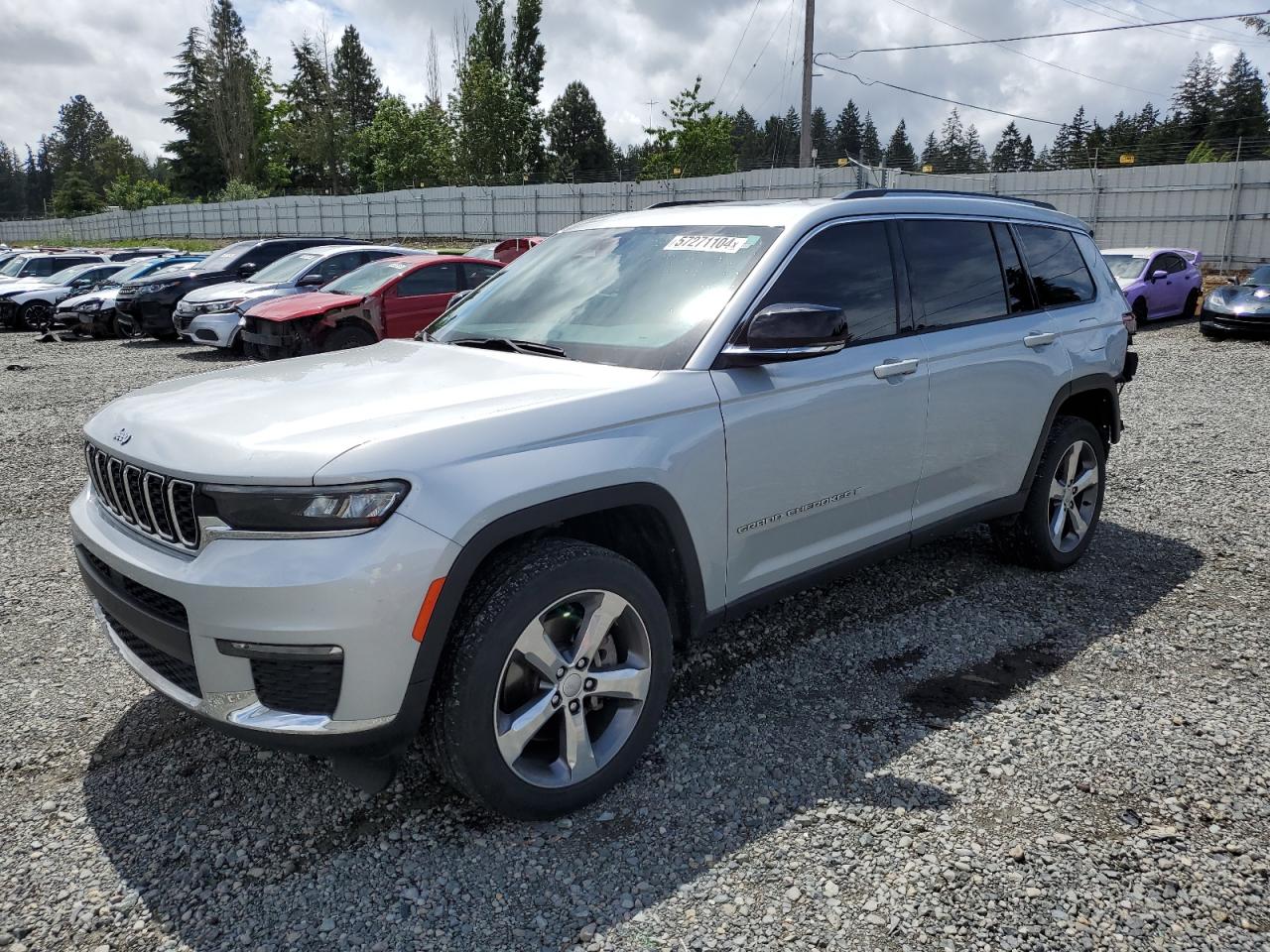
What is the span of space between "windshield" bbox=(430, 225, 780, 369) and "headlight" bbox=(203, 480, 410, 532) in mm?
1066

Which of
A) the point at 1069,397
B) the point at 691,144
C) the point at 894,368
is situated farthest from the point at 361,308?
the point at 691,144

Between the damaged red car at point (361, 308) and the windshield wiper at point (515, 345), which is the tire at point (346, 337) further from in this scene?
the windshield wiper at point (515, 345)

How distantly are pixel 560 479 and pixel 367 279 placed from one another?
1048 cm

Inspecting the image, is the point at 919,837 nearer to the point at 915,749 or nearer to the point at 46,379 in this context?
the point at 915,749

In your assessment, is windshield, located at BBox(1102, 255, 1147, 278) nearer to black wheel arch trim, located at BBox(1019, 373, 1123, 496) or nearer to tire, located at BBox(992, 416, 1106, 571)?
black wheel arch trim, located at BBox(1019, 373, 1123, 496)

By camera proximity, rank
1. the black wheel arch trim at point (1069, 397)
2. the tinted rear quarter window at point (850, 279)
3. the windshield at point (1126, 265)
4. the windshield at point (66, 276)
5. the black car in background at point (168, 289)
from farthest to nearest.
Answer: the windshield at point (66, 276)
the windshield at point (1126, 265)
the black car in background at point (168, 289)
the black wheel arch trim at point (1069, 397)
the tinted rear quarter window at point (850, 279)

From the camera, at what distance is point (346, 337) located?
11.5m

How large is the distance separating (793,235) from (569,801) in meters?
2.14

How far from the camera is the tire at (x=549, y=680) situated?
102 inches

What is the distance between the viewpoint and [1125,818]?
288 cm

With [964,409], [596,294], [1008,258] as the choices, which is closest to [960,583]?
[964,409]

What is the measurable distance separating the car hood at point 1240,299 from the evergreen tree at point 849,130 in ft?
379

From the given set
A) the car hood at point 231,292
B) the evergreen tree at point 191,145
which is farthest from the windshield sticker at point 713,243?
the evergreen tree at point 191,145

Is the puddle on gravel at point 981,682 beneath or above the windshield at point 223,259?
beneath
